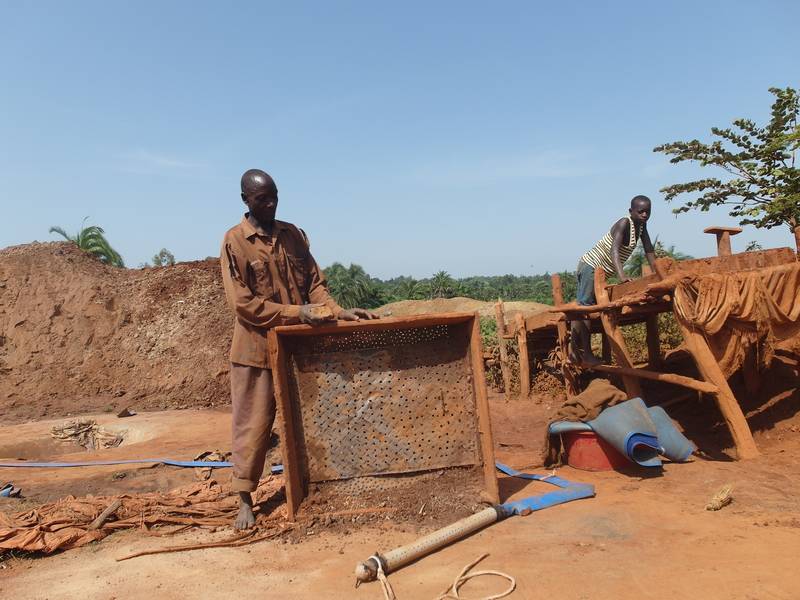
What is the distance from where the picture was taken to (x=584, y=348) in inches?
284

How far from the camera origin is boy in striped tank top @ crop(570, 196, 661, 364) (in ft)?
20.3

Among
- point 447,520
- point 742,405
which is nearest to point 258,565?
point 447,520

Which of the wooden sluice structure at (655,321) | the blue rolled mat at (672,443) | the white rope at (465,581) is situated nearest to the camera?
the white rope at (465,581)

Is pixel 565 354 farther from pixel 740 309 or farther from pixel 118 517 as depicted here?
pixel 118 517

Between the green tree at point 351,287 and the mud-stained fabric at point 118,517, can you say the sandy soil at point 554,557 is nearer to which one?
the mud-stained fabric at point 118,517

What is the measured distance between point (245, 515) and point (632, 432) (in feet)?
9.24

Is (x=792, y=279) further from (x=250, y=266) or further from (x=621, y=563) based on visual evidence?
(x=250, y=266)

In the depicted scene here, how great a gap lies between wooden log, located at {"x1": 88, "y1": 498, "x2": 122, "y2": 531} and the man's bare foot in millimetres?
858

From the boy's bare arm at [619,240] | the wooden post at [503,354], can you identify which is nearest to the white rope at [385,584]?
the boy's bare arm at [619,240]

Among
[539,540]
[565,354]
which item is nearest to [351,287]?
[565,354]

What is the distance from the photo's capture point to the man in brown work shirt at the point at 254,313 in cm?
360

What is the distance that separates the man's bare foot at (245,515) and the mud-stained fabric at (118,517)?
0.06 m

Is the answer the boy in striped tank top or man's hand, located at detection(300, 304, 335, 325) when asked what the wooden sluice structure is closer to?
the boy in striped tank top

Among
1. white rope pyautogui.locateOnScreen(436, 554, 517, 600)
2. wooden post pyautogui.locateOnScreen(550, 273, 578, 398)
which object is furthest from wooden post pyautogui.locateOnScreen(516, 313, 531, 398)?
white rope pyautogui.locateOnScreen(436, 554, 517, 600)
